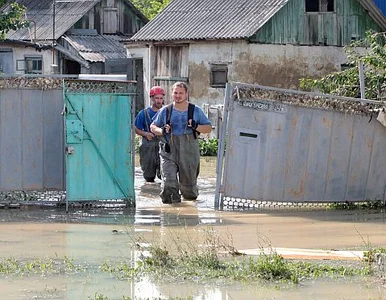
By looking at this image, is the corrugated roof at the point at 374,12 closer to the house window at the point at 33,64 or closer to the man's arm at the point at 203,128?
the house window at the point at 33,64

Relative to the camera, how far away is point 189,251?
10398 millimetres

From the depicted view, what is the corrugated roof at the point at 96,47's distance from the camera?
3575 cm

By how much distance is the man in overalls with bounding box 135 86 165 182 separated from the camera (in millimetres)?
16391

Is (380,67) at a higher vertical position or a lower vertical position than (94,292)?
A: higher

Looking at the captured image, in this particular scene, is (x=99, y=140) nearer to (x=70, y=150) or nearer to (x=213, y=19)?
(x=70, y=150)

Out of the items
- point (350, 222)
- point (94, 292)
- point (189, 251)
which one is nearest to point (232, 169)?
point (350, 222)

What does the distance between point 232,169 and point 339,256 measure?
419cm

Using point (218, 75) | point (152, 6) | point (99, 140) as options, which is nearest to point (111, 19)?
point (152, 6)

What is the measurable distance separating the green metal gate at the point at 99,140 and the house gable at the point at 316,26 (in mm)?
15224

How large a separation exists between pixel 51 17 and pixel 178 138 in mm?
25786

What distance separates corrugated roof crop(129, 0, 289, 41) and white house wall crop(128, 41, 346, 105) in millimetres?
417

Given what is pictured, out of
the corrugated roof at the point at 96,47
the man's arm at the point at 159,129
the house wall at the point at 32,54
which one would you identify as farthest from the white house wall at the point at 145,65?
the man's arm at the point at 159,129

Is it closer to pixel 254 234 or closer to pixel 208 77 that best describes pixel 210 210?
pixel 254 234

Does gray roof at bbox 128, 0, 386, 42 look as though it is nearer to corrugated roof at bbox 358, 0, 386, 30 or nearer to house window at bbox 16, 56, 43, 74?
corrugated roof at bbox 358, 0, 386, 30
